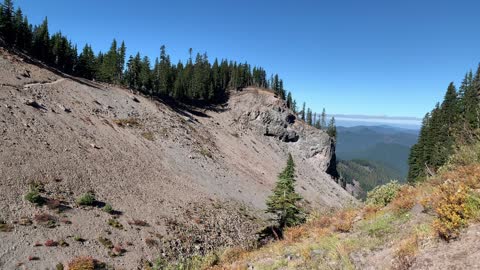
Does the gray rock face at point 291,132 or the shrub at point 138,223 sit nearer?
the shrub at point 138,223

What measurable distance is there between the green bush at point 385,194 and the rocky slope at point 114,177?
874 centimetres

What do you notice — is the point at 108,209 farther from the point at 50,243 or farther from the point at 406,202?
the point at 406,202

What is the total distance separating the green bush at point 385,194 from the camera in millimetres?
11672

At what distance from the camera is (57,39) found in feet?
307

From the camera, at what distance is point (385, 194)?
1191cm

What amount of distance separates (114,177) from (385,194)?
121 feet

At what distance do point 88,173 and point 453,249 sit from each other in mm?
40124

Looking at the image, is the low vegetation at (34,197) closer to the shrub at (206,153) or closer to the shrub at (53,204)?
the shrub at (53,204)

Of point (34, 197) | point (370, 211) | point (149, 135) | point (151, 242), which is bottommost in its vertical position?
point (151, 242)

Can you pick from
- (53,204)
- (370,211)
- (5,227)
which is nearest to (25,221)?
(5,227)

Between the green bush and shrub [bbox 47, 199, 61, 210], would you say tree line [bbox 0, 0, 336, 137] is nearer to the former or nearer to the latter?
shrub [bbox 47, 199, 61, 210]

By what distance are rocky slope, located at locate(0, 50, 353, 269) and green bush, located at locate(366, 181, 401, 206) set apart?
8744 mm

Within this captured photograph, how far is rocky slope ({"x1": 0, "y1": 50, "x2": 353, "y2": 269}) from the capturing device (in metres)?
27.0

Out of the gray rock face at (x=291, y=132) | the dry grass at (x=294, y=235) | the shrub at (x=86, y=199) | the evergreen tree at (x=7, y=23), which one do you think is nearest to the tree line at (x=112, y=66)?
the evergreen tree at (x=7, y=23)
